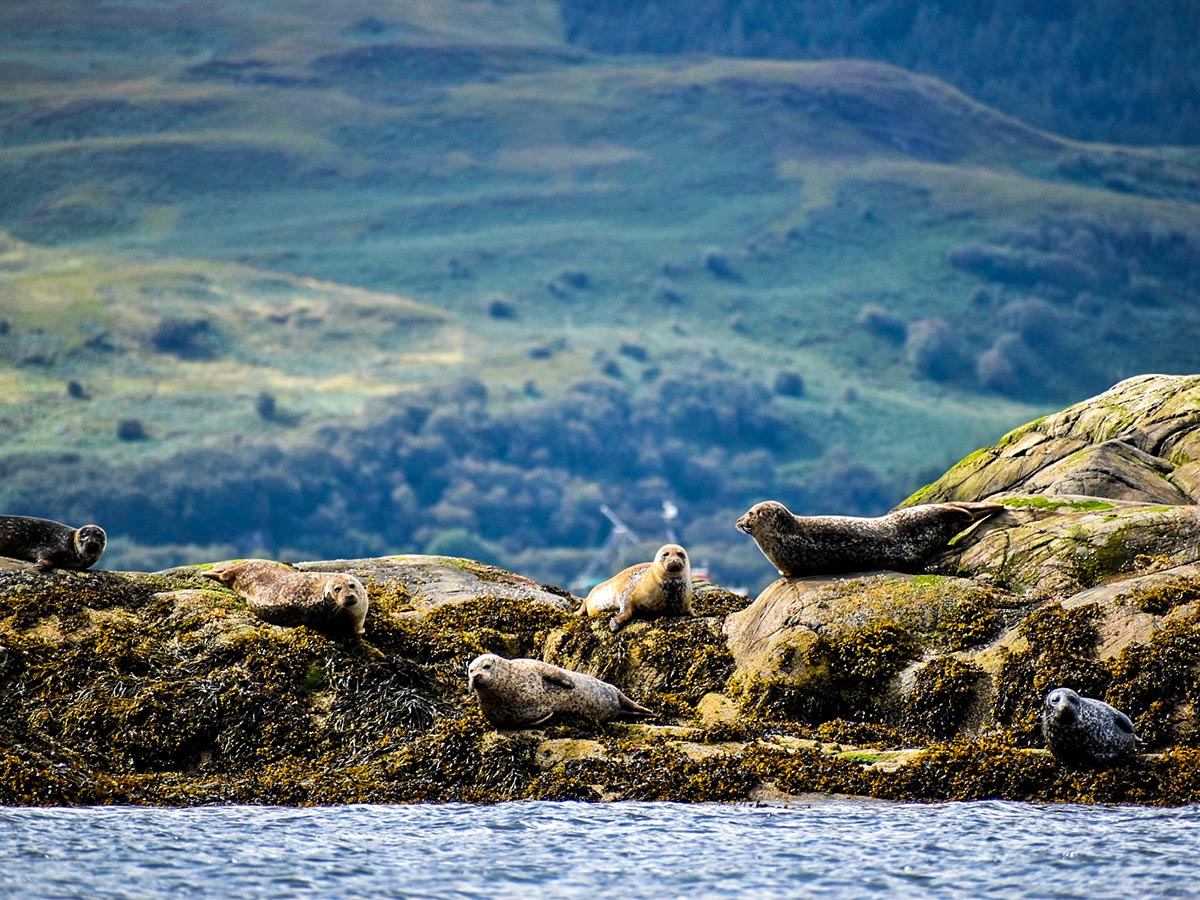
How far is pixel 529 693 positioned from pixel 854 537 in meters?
3.94

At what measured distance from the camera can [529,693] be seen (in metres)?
15.0

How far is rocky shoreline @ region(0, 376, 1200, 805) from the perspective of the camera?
14.0 metres

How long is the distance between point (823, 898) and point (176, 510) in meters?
176

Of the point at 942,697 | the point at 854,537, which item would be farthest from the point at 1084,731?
the point at 854,537

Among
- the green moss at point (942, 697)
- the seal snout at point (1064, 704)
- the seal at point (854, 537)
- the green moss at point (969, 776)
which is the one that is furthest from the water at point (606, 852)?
the seal at point (854, 537)

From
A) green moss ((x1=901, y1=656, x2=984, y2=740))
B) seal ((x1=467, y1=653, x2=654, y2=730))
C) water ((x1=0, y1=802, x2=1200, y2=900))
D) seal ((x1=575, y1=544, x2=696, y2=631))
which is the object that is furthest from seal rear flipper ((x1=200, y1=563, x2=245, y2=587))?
green moss ((x1=901, y1=656, x2=984, y2=740))

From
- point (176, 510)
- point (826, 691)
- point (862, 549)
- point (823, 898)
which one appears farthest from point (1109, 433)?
point (176, 510)

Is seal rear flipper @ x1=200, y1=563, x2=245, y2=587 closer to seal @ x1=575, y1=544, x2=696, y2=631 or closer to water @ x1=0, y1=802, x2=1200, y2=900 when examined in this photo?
seal @ x1=575, y1=544, x2=696, y2=631

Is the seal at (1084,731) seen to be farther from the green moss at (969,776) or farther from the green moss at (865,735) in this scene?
the green moss at (865,735)

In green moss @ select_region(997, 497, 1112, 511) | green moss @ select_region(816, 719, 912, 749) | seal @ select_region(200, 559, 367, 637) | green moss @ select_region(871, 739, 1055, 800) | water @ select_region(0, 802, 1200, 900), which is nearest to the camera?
water @ select_region(0, 802, 1200, 900)

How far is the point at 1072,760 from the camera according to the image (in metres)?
13.4

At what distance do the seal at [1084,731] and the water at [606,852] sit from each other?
48 cm

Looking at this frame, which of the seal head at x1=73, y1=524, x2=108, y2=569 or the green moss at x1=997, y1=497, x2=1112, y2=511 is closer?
the green moss at x1=997, y1=497, x2=1112, y2=511

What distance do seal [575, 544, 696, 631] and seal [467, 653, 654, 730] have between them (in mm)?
2289
